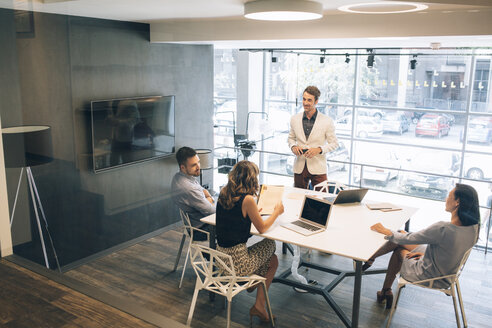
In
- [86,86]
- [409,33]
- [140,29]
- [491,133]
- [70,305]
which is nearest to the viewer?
[70,305]

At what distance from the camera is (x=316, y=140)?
4.57 m

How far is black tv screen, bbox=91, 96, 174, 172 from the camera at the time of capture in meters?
4.43

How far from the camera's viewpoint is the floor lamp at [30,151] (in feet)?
10.8

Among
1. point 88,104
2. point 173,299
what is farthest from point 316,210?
point 88,104

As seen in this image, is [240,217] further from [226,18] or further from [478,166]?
[478,166]

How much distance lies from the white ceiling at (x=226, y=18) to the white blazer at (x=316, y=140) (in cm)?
83

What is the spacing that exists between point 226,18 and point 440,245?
9.30 ft

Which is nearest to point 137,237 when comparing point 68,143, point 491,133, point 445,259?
point 68,143

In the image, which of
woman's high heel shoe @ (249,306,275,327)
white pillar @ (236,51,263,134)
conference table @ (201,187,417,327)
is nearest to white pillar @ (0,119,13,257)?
conference table @ (201,187,417,327)

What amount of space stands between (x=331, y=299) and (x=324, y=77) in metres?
6.90

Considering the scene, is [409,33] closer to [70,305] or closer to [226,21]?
[226,21]

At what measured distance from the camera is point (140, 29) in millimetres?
4801

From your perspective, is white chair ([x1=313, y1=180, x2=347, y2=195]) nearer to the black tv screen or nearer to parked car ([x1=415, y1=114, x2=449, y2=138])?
the black tv screen

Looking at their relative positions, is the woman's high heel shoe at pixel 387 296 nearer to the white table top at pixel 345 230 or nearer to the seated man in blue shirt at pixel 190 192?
the white table top at pixel 345 230
